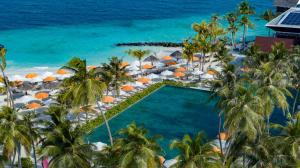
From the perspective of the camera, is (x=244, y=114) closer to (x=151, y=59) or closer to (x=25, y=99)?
(x=25, y=99)

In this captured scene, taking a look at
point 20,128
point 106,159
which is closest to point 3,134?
point 20,128

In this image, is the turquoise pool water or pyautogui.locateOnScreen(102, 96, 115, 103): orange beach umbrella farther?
pyautogui.locateOnScreen(102, 96, 115, 103): orange beach umbrella

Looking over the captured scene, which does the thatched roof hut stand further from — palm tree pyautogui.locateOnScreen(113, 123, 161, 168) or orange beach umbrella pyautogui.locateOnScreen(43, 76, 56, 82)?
palm tree pyautogui.locateOnScreen(113, 123, 161, 168)

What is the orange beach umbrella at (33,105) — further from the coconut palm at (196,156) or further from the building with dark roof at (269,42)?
the building with dark roof at (269,42)

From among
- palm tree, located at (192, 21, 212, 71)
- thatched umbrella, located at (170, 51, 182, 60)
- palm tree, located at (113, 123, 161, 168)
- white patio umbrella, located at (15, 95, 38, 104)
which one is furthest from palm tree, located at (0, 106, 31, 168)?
thatched umbrella, located at (170, 51, 182, 60)

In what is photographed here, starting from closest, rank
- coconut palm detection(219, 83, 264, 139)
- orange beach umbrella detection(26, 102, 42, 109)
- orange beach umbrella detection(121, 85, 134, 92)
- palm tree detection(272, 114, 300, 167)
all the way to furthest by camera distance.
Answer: palm tree detection(272, 114, 300, 167) < coconut palm detection(219, 83, 264, 139) < orange beach umbrella detection(26, 102, 42, 109) < orange beach umbrella detection(121, 85, 134, 92)

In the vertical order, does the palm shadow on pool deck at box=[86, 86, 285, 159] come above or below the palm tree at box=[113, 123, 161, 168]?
below

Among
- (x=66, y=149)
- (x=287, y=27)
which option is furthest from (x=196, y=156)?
(x=287, y=27)
